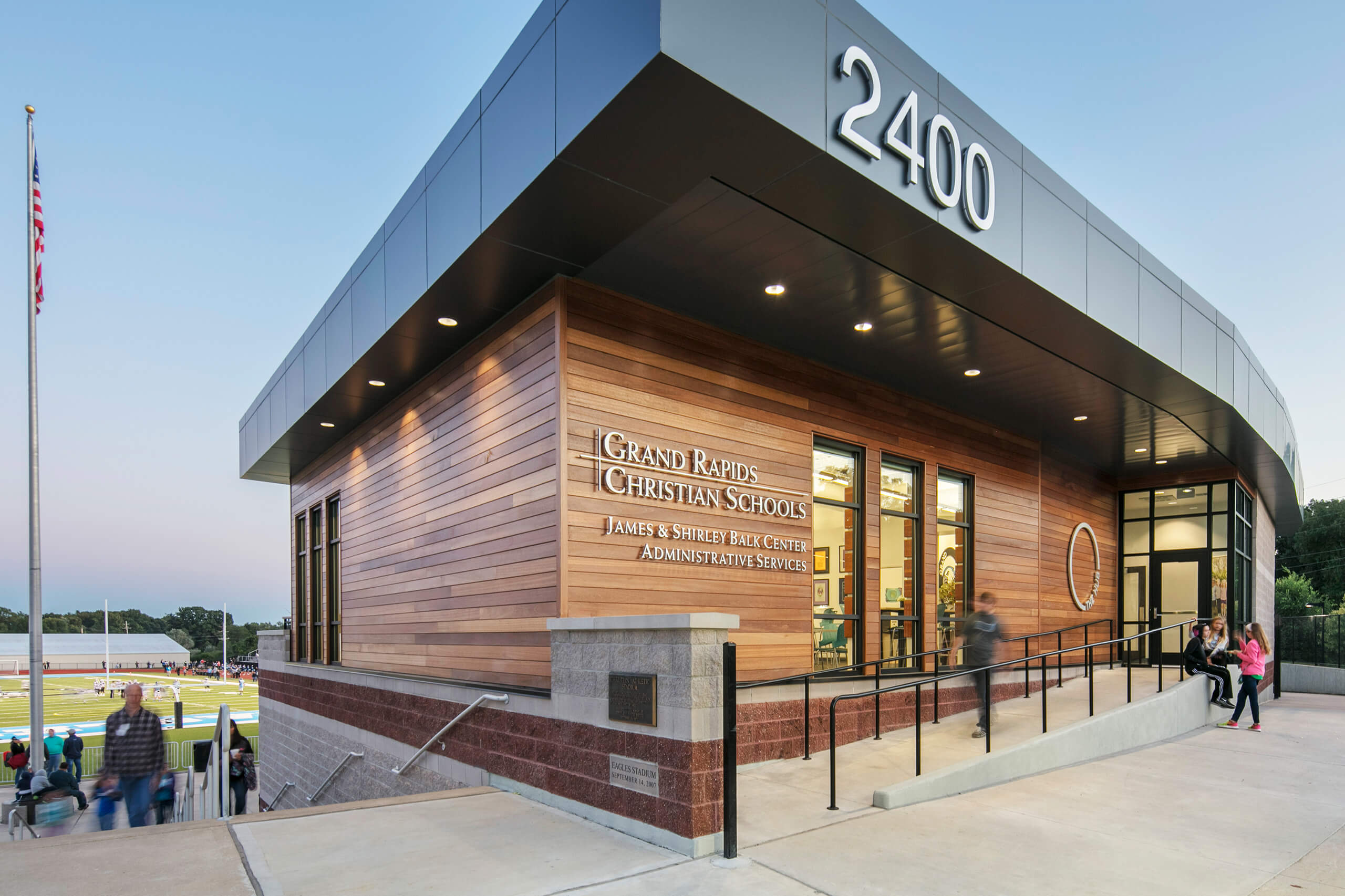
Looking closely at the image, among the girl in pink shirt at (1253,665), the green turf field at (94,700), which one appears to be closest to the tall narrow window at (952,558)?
the girl in pink shirt at (1253,665)

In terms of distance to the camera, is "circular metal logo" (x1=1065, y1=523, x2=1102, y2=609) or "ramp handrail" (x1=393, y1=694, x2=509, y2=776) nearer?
"ramp handrail" (x1=393, y1=694, x2=509, y2=776)

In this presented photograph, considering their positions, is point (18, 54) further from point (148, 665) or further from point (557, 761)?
point (148, 665)

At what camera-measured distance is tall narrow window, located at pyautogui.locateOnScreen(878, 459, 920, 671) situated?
38.2 feet

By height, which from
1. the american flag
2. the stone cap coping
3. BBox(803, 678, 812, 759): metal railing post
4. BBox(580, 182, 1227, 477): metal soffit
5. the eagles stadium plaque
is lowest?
BBox(803, 678, 812, 759): metal railing post

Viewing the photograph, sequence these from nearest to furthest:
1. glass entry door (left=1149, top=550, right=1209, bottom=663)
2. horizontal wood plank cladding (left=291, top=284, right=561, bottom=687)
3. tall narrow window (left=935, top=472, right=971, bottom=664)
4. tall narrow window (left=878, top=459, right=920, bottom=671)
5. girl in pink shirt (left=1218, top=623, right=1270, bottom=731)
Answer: horizontal wood plank cladding (left=291, top=284, right=561, bottom=687) → girl in pink shirt (left=1218, top=623, right=1270, bottom=731) → tall narrow window (left=878, top=459, right=920, bottom=671) → tall narrow window (left=935, top=472, right=971, bottom=664) → glass entry door (left=1149, top=550, right=1209, bottom=663)

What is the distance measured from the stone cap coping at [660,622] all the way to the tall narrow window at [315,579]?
39.8 ft

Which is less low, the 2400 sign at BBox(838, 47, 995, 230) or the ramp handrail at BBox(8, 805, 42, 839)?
the 2400 sign at BBox(838, 47, 995, 230)

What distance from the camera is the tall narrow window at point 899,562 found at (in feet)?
38.2

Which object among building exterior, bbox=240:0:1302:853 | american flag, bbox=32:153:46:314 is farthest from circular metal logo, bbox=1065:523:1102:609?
american flag, bbox=32:153:46:314

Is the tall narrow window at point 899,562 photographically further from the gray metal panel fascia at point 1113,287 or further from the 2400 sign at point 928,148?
the 2400 sign at point 928,148

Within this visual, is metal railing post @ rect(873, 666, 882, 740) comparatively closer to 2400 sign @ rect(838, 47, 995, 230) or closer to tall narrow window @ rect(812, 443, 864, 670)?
tall narrow window @ rect(812, 443, 864, 670)

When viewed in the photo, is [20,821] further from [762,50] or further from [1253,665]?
[1253,665]

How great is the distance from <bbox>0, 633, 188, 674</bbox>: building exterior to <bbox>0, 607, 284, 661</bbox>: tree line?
28.0m

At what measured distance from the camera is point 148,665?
4441 inches
